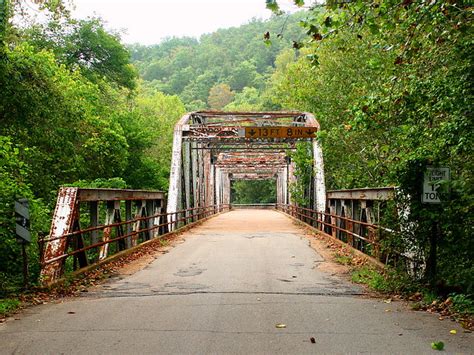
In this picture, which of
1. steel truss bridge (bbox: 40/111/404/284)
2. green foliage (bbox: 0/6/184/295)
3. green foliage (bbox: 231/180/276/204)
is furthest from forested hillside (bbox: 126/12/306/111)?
steel truss bridge (bbox: 40/111/404/284)

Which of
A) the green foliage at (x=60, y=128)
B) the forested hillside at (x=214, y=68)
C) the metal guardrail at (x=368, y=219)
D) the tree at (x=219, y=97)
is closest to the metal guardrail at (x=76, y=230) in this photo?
the green foliage at (x=60, y=128)

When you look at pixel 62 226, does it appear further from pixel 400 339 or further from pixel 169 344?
pixel 400 339

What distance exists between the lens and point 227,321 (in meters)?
5.61

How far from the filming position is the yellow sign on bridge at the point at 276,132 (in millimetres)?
20781

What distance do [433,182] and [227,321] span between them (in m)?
3.12

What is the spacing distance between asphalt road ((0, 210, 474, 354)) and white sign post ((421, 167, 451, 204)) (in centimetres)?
139

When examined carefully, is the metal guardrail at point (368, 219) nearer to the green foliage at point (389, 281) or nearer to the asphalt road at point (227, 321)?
the green foliage at point (389, 281)

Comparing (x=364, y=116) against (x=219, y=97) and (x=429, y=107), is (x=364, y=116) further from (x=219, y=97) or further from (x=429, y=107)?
(x=219, y=97)

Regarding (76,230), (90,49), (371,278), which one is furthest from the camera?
(90,49)

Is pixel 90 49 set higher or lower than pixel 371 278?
higher

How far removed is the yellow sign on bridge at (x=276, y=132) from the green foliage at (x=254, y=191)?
52.3 meters

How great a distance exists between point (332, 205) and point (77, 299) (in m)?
10.7

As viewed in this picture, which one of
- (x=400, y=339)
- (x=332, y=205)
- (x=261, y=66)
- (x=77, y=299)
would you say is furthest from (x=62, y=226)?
(x=261, y=66)

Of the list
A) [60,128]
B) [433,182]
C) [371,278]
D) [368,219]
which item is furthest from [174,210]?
[433,182]
